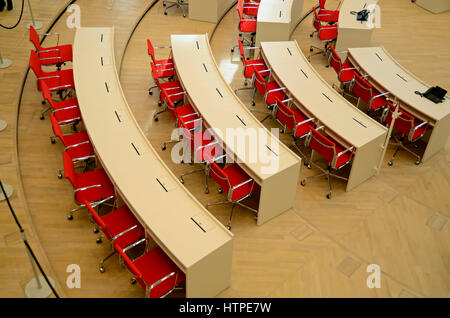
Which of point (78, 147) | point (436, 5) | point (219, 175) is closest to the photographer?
point (219, 175)

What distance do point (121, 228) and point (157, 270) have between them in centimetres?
61

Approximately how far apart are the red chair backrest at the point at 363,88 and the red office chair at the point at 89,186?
3700 mm

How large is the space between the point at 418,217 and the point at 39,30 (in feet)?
20.4

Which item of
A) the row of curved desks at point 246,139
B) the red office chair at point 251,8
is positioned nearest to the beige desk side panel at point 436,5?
the red office chair at point 251,8

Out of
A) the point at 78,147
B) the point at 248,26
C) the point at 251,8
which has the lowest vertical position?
the point at 78,147

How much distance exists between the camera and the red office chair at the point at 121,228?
447cm

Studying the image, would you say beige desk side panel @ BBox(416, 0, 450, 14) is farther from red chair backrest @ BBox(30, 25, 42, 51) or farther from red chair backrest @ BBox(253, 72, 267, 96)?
red chair backrest @ BBox(30, 25, 42, 51)

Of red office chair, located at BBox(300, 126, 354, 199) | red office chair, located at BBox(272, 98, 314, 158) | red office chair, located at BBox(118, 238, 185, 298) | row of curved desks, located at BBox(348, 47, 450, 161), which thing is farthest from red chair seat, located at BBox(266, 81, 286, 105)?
red office chair, located at BBox(118, 238, 185, 298)

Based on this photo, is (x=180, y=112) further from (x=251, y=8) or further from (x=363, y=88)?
(x=251, y=8)

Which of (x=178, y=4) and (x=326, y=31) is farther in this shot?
(x=178, y=4)

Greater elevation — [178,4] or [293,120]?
[178,4]

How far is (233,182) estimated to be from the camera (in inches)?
205

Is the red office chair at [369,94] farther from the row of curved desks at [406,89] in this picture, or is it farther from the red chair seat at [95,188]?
the red chair seat at [95,188]

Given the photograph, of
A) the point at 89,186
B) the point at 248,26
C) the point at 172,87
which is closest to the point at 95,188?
the point at 89,186
